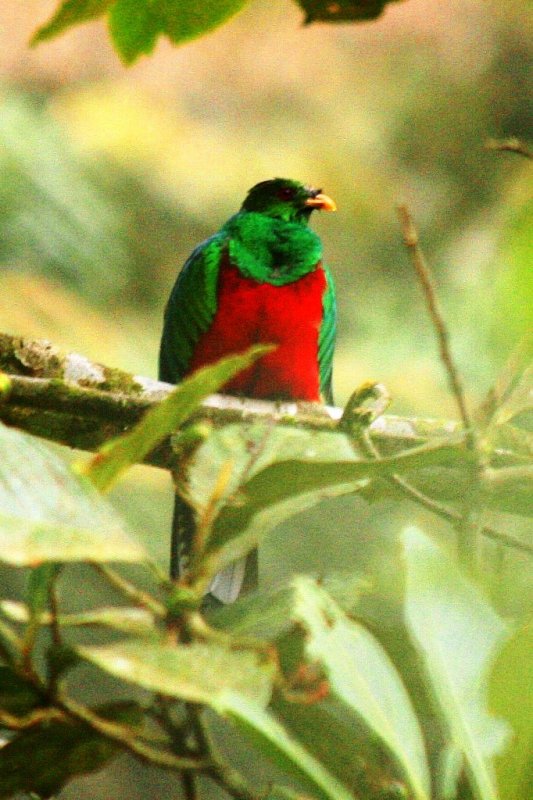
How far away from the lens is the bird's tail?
1662 millimetres

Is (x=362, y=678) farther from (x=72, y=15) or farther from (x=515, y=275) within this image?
(x=72, y=15)

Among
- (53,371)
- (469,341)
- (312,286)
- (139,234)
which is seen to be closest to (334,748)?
(53,371)

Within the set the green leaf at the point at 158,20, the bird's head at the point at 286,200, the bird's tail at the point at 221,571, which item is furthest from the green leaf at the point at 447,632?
the bird's head at the point at 286,200

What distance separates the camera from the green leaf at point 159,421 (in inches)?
21.1

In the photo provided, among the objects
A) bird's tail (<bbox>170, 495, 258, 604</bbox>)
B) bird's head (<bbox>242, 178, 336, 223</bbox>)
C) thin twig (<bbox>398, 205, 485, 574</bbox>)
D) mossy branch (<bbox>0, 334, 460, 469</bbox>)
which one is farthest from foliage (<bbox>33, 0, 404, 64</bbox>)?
bird's head (<bbox>242, 178, 336, 223</bbox>)

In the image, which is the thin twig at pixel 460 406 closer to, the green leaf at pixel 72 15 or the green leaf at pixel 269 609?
the green leaf at pixel 269 609

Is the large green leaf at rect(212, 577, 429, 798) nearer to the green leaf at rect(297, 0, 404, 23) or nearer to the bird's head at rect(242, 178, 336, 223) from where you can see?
the green leaf at rect(297, 0, 404, 23)

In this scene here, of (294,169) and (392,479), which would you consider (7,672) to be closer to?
(392,479)

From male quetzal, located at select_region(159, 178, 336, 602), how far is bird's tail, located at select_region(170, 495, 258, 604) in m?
0.50

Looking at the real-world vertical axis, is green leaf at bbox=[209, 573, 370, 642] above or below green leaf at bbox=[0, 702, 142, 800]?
above

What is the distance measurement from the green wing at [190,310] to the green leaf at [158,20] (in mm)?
1743

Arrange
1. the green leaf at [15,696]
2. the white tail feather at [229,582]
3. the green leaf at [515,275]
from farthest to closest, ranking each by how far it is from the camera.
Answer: the white tail feather at [229,582]
the green leaf at [15,696]
the green leaf at [515,275]

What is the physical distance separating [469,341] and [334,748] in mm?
2947

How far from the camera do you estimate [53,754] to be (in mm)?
605
